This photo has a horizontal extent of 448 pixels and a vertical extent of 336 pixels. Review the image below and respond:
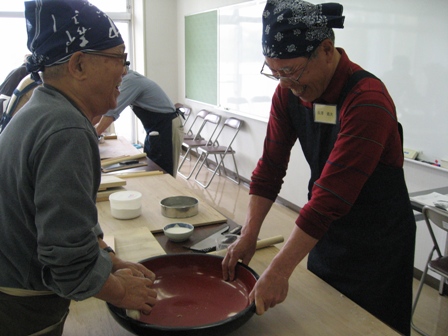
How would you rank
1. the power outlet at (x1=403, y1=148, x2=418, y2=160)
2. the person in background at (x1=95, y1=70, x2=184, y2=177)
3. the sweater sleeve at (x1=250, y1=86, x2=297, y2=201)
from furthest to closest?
the person in background at (x1=95, y1=70, x2=184, y2=177), the power outlet at (x1=403, y1=148, x2=418, y2=160), the sweater sleeve at (x1=250, y1=86, x2=297, y2=201)

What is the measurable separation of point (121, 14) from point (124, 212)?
5323mm

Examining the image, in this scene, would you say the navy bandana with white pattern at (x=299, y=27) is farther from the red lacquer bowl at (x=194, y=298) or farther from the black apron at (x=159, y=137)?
the black apron at (x=159, y=137)

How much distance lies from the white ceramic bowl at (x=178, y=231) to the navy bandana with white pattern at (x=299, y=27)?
2.01ft

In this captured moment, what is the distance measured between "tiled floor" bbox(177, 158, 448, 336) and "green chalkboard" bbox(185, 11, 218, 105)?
1017 millimetres

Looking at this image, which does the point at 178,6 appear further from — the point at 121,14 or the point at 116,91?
the point at 116,91

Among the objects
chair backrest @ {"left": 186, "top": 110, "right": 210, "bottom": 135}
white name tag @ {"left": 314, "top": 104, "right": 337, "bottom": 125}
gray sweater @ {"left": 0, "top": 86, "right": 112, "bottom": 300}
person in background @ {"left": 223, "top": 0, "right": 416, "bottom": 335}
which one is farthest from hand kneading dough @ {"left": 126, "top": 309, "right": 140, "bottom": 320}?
chair backrest @ {"left": 186, "top": 110, "right": 210, "bottom": 135}

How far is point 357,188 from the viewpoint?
0.92 m

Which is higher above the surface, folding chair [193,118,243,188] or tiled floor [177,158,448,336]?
folding chair [193,118,243,188]

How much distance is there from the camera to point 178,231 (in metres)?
1.33

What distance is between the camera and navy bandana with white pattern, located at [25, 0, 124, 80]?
2.29 feet

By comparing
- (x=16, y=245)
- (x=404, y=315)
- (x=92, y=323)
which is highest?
(x=16, y=245)

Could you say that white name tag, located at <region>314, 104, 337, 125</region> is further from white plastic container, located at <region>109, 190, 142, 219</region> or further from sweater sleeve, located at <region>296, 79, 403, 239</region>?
white plastic container, located at <region>109, 190, 142, 219</region>

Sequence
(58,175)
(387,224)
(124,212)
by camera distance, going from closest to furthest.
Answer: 1. (58,175)
2. (387,224)
3. (124,212)

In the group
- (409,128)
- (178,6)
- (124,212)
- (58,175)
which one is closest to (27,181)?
(58,175)
